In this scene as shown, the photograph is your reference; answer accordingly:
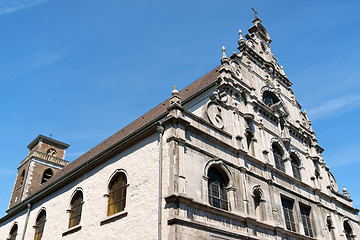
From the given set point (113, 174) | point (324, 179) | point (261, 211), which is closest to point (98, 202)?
point (113, 174)

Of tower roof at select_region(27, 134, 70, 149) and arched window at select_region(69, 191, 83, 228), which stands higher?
tower roof at select_region(27, 134, 70, 149)

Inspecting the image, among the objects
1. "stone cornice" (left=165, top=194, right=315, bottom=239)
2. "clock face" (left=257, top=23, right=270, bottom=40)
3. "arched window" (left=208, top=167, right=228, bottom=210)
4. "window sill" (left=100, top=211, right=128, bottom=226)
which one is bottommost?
"stone cornice" (left=165, top=194, right=315, bottom=239)

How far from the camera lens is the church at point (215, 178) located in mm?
12844

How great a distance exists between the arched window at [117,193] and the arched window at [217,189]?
13.1ft

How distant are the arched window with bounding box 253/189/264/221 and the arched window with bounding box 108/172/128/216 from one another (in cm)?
666

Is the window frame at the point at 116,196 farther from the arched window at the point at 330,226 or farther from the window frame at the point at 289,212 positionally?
the arched window at the point at 330,226

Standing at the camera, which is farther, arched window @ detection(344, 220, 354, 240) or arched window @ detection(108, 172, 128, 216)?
arched window @ detection(344, 220, 354, 240)

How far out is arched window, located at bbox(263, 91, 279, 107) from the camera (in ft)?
74.5

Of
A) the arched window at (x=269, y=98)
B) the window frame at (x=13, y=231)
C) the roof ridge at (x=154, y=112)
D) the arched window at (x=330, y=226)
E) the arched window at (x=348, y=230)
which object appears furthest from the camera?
the arched window at (x=348, y=230)

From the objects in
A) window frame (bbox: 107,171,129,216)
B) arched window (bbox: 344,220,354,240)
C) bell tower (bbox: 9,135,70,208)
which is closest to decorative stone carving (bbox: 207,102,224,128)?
window frame (bbox: 107,171,129,216)

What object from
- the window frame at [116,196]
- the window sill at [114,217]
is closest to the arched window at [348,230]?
the window frame at [116,196]

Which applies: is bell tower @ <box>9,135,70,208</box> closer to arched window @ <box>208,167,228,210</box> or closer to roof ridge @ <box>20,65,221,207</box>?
roof ridge @ <box>20,65,221,207</box>

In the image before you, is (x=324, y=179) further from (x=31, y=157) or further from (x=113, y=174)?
(x=31, y=157)

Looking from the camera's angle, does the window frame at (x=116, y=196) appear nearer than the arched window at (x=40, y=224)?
Yes
